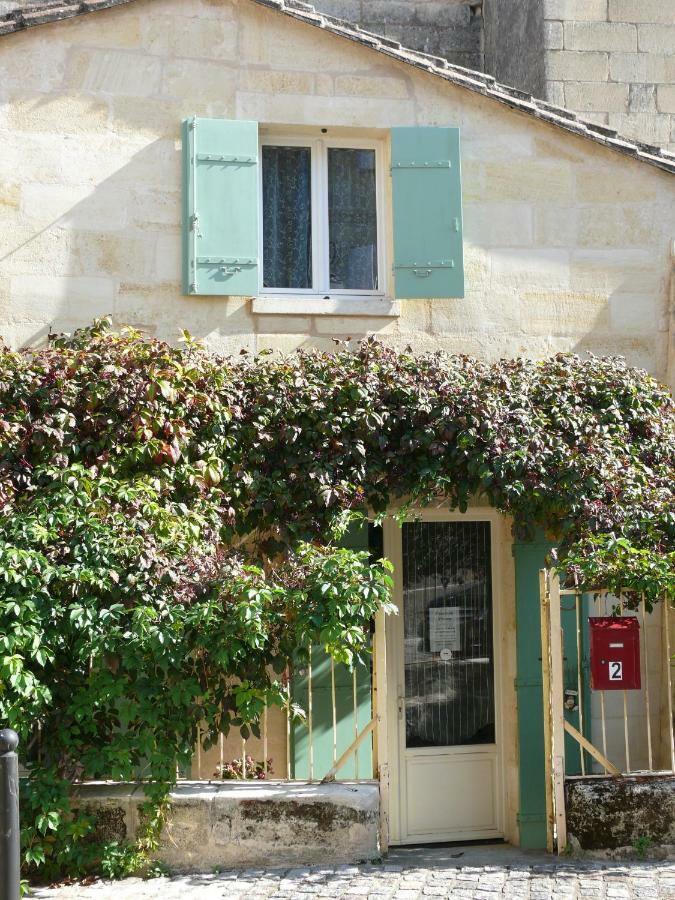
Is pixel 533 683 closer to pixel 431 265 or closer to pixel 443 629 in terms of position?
pixel 443 629

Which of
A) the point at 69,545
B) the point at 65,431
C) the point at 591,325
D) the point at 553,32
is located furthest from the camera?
the point at 553,32

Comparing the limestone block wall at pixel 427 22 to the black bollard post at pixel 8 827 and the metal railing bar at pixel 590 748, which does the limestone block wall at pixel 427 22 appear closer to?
the metal railing bar at pixel 590 748

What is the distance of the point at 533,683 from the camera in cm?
730

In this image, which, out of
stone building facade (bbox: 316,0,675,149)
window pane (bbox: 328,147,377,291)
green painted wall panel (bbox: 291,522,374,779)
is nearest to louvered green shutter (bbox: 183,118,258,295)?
window pane (bbox: 328,147,377,291)

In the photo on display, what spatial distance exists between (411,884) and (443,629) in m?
2.18

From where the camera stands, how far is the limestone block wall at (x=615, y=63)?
371 inches

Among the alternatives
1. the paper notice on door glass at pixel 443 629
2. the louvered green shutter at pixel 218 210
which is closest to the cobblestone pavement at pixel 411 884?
the paper notice on door glass at pixel 443 629

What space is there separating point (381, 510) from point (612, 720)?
2.28m

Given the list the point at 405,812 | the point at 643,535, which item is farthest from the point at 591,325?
the point at 405,812

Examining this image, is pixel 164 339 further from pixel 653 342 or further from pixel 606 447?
pixel 653 342

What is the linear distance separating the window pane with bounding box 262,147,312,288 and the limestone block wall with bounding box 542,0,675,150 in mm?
2813

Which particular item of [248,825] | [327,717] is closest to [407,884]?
[248,825]

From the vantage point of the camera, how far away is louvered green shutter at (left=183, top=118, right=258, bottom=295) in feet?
23.9

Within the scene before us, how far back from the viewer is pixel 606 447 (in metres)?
6.75
